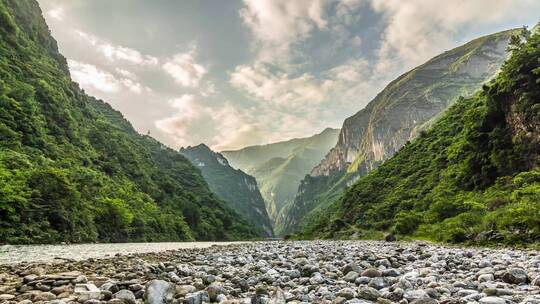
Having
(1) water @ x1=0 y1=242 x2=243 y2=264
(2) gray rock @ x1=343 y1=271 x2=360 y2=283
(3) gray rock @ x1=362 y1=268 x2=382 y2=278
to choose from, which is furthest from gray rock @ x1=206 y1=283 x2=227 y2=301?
(1) water @ x1=0 y1=242 x2=243 y2=264

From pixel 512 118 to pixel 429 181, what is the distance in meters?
19.7

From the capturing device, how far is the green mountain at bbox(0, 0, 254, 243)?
27713 mm

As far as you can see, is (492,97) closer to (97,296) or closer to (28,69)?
(97,296)

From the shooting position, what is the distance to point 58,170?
33781 millimetres

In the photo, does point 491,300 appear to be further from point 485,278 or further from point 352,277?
point 352,277

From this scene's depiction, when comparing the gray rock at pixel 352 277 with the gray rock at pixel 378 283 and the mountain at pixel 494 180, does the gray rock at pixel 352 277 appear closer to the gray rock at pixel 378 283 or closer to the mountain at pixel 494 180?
the gray rock at pixel 378 283

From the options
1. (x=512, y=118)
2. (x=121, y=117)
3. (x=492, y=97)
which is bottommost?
(x=512, y=118)

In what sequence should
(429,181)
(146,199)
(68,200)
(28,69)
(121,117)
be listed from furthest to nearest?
(121,117)
(146,199)
(28,69)
(429,181)
(68,200)

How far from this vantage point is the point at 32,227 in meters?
25.3

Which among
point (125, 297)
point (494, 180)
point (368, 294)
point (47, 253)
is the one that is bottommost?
point (368, 294)

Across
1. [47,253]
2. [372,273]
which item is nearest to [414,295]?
[372,273]

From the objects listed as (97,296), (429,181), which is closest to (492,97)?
(429,181)

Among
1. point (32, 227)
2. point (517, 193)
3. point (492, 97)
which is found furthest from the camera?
point (492, 97)

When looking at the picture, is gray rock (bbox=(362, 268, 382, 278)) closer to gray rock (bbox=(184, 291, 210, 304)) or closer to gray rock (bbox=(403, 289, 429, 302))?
gray rock (bbox=(403, 289, 429, 302))
